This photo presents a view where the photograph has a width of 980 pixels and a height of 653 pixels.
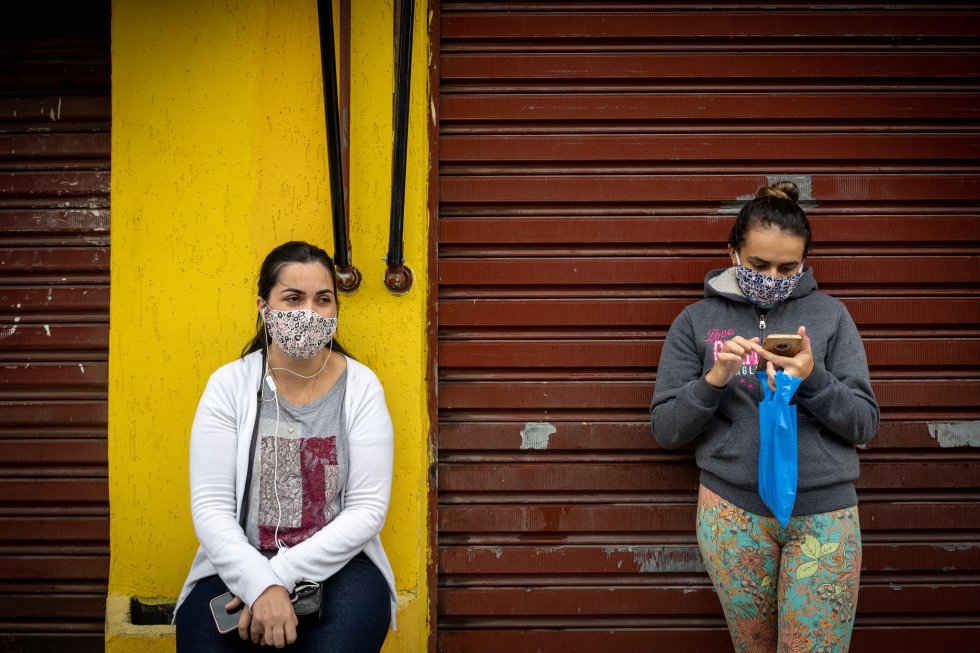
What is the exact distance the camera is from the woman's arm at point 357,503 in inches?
85.1

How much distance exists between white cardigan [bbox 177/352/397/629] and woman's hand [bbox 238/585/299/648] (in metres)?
0.03

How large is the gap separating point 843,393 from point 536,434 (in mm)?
1302

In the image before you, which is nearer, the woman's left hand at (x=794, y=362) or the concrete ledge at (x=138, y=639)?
the woman's left hand at (x=794, y=362)

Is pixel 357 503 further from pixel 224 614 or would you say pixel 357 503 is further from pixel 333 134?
pixel 333 134

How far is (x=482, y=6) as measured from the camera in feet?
10.1

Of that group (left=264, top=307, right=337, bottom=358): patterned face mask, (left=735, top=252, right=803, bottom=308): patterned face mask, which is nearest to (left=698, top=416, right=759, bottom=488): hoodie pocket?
(left=735, top=252, right=803, bottom=308): patterned face mask

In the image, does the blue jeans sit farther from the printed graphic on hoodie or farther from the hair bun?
the hair bun

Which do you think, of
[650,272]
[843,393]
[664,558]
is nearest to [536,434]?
[664,558]

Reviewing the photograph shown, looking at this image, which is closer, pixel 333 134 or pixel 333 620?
pixel 333 620

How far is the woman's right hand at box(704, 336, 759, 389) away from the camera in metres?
2.17

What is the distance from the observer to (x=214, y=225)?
2.87 metres

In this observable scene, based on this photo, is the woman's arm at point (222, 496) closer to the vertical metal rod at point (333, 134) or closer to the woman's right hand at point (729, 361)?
the vertical metal rod at point (333, 134)

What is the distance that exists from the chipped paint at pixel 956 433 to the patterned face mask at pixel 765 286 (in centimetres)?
126

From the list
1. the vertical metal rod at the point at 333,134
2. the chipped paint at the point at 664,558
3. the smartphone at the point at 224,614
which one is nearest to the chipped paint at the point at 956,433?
the chipped paint at the point at 664,558
